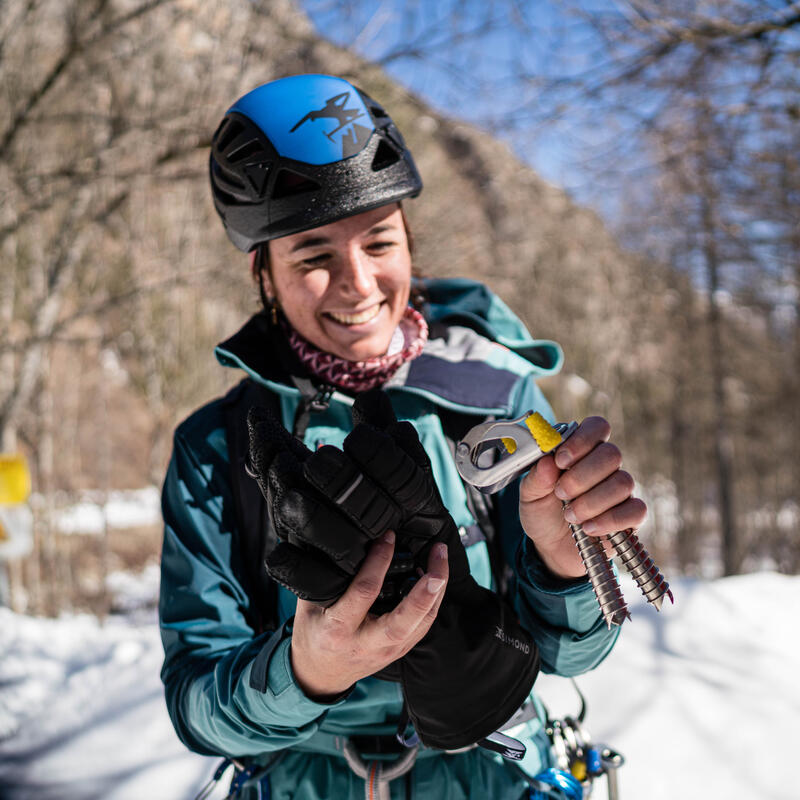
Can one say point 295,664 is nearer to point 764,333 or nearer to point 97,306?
point 97,306

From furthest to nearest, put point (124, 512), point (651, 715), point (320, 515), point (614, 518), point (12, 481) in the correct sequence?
1. point (124, 512)
2. point (12, 481)
3. point (651, 715)
4. point (614, 518)
5. point (320, 515)

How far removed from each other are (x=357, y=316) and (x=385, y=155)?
16.0 inches

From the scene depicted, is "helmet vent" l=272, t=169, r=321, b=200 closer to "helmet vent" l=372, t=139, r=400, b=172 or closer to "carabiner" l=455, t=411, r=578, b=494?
"helmet vent" l=372, t=139, r=400, b=172

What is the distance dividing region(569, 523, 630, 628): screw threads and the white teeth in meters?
0.69

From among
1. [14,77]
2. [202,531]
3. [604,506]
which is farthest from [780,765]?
[14,77]

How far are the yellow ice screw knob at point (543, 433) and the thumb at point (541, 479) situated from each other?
2 cm

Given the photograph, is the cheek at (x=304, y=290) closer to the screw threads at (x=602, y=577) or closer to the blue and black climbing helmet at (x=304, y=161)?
the blue and black climbing helmet at (x=304, y=161)

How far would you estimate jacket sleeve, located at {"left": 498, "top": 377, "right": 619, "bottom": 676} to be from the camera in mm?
1299

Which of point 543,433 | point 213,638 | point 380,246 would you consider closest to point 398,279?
point 380,246

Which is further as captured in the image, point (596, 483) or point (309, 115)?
point (309, 115)

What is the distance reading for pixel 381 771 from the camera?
4.46ft

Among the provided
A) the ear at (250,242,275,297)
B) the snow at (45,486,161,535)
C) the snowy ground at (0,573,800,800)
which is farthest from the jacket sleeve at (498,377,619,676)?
the snow at (45,486,161,535)

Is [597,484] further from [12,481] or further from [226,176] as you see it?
[12,481]

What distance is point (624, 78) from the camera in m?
5.58
